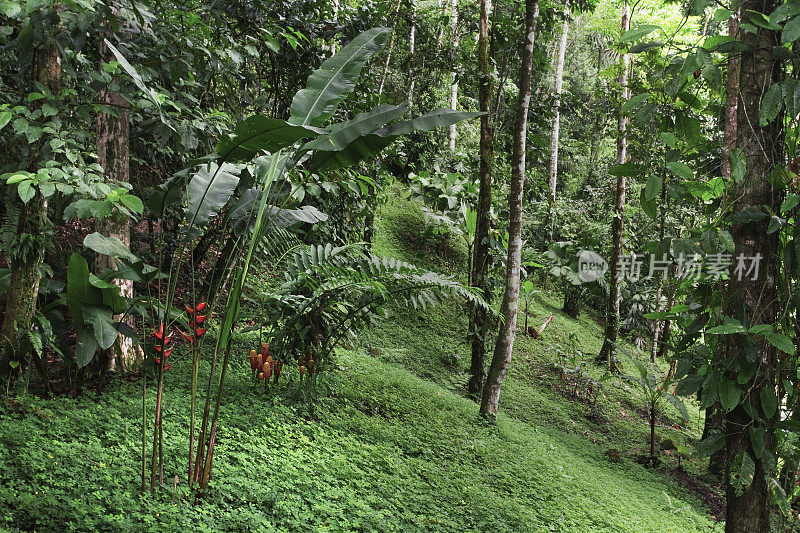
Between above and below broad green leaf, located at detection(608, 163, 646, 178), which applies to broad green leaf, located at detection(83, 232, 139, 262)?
below

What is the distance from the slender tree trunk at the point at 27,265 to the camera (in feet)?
9.46

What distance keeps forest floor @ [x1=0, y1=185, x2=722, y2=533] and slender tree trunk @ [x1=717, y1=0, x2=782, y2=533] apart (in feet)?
4.71

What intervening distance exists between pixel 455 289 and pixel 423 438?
1.35 metres

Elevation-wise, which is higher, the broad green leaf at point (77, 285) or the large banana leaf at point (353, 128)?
the large banana leaf at point (353, 128)

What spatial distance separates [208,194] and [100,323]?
844 mm

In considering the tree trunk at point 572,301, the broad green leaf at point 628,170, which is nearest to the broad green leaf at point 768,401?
the broad green leaf at point 628,170

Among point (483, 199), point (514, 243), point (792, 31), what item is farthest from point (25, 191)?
point (483, 199)

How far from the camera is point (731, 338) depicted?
2.63m

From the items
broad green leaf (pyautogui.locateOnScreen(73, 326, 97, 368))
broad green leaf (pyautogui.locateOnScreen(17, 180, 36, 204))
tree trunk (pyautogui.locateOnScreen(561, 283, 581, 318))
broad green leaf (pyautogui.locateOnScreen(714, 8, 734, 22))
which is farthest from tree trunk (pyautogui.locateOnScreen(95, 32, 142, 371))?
tree trunk (pyautogui.locateOnScreen(561, 283, 581, 318))

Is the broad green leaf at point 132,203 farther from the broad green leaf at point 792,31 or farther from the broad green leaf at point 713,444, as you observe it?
the broad green leaf at point 713,444

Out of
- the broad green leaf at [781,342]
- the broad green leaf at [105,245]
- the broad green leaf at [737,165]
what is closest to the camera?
the broad green leaf at [781,342]

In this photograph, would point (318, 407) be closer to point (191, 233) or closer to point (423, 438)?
point (423, 438)

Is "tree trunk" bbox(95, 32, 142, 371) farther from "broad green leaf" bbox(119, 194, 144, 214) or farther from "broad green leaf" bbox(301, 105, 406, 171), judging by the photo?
"broad green leaf" bbox(301, 105, 406, 171)

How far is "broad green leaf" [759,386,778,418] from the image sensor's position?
8.28 feet
